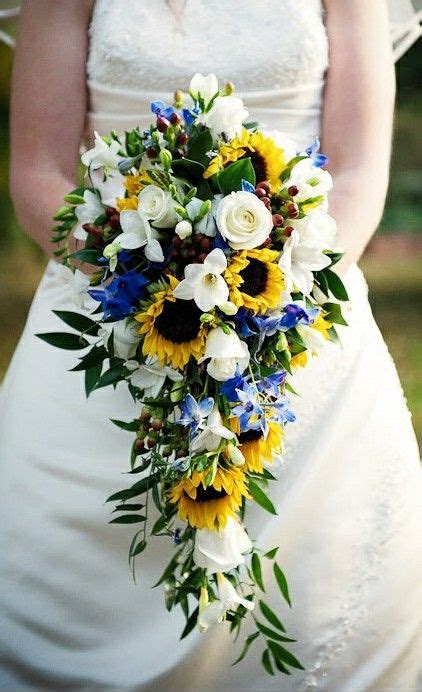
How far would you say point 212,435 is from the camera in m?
1.92

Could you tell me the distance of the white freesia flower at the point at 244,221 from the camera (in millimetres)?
1864

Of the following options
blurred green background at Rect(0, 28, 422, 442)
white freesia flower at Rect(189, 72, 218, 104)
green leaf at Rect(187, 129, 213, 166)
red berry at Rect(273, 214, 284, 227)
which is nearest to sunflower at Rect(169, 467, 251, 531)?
red berry at Rect(273, 214, 284, 227)

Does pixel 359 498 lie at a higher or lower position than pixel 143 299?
lower

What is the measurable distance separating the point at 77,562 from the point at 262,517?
0.43 meters

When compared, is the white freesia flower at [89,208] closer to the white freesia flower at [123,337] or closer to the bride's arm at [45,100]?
the white freesia flower at [123,337]

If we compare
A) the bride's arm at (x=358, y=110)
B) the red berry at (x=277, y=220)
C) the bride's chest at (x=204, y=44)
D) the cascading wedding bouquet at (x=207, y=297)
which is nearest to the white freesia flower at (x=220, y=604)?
the cascading wedding bouquet at (x=207, y=297)

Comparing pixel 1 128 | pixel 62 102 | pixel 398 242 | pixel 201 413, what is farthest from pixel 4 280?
pixel 201 413

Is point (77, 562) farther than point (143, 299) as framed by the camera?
Yes

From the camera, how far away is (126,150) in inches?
79.4

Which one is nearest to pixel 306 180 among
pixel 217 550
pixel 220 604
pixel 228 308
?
pixel 228 308

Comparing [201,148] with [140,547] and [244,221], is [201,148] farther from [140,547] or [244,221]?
[140,547]

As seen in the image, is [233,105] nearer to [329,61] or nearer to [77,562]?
[329,61]

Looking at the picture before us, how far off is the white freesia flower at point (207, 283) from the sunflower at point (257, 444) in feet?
0.95

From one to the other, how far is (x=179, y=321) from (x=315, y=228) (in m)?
0.30
